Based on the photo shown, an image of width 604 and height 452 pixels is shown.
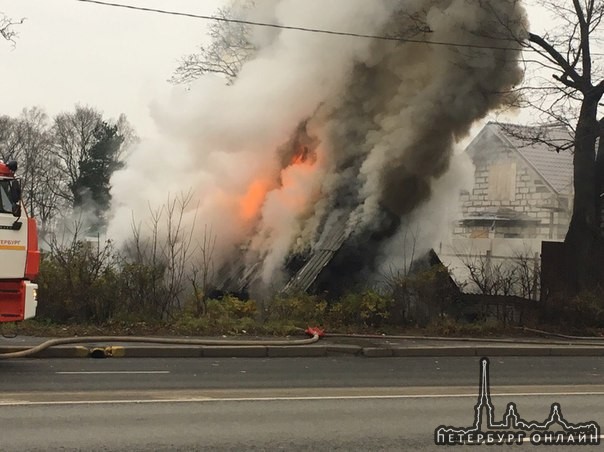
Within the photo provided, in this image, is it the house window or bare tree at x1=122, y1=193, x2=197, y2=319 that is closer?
bare tree at x1=122, y1=193, x2=197, y2=319

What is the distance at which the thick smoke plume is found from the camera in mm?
20531

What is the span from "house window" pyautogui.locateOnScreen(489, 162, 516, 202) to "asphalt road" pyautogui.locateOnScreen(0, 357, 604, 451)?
1043 inches

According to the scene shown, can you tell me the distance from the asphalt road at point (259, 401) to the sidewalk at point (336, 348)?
44 centimetres

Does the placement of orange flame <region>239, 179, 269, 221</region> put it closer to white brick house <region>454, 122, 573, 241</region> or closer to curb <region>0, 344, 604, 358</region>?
curb <region>0, 344, 604, 358</region>

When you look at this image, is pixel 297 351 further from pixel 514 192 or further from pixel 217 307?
pixel 514 192

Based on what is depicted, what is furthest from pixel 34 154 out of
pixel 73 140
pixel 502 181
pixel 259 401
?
pixel 259 401

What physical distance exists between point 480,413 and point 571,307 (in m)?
11.2

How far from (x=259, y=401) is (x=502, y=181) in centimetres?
3210

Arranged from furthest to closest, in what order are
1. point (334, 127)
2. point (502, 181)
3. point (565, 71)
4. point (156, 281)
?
1. point (502, 181)
2. point (334, 127)
3. point (565, 71)
4. point (156, 281)

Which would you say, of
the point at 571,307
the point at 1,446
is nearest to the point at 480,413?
the point at 1,446

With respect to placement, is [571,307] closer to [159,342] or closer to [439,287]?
[439,287]

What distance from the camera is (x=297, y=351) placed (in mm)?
12664

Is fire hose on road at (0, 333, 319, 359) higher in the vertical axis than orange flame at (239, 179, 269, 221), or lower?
lower
